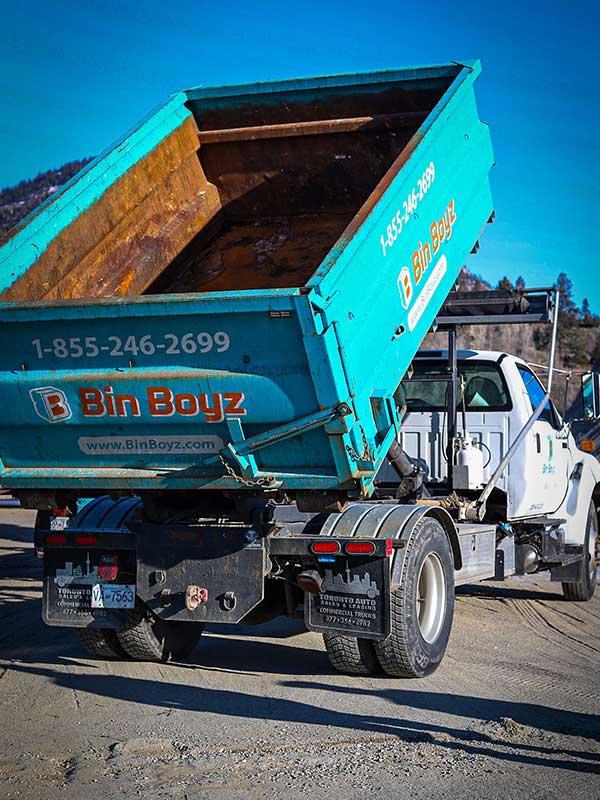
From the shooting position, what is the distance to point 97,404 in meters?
6.11


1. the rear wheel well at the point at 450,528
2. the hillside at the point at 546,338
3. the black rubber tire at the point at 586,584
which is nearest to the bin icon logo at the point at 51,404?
the rear wheel well at the point at 450,528

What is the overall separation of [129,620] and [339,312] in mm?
2656

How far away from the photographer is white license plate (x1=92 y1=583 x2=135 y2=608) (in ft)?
21.6

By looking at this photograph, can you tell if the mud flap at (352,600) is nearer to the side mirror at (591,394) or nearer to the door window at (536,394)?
the door window at (536,394)

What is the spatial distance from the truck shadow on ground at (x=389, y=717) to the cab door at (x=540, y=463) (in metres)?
2.88

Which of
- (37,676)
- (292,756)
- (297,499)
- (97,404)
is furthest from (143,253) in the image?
(292,756)

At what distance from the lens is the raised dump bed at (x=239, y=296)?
18.8ft

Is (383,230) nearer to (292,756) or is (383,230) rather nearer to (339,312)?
(339,312)

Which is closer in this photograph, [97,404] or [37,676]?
[97,404]

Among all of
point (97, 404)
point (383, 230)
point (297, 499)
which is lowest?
point (297, 499)

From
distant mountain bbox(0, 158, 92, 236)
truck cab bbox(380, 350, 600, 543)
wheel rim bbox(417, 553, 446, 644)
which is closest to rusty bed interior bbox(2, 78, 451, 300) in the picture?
truck cab bbox(380, 350, 600, 543)

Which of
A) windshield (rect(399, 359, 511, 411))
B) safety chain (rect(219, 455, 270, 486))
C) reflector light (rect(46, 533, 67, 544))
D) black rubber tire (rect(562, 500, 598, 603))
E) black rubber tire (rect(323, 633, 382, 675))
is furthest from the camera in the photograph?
black rubber tire (rect(562, 500, 598, 603))

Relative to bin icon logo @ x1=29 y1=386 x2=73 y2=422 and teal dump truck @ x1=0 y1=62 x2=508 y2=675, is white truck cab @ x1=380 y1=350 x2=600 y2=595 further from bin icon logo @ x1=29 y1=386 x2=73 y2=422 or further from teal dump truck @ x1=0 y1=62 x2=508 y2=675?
bin icon logo @ x1=29 y1=386 x2=73 y2=422

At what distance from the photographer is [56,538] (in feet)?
22.1
